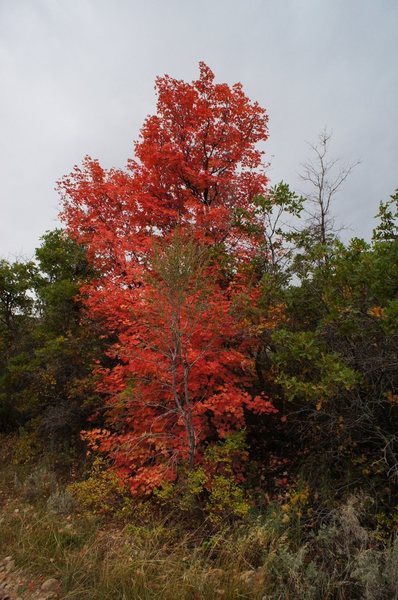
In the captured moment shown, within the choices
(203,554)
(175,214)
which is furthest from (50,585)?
(175,214)

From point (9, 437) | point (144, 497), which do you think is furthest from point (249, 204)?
point (9, 437)

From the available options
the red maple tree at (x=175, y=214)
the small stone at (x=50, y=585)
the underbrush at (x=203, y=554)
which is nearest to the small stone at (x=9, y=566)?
the underbrush at (x=203, y=554)

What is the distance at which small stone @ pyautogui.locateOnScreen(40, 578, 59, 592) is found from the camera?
3921 mm

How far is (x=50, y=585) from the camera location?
399cm

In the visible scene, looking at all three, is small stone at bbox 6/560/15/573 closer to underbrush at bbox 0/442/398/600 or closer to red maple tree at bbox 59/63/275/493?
underbrush at bbox 0/442/398/600

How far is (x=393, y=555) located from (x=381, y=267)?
12.1 ft

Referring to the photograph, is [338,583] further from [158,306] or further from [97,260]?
[97,260]

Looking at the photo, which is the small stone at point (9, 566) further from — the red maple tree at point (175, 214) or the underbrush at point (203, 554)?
the red maple tree at point (175, 214)

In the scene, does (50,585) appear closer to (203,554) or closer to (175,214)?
(203,554)

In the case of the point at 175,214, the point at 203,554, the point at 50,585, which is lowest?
the point at 203,554

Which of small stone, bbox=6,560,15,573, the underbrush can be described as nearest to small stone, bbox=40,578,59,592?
the underbrush

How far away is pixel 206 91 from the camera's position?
10.8 meters

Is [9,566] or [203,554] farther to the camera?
[203,554]

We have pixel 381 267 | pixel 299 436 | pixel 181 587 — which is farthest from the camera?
pixel 299 436
